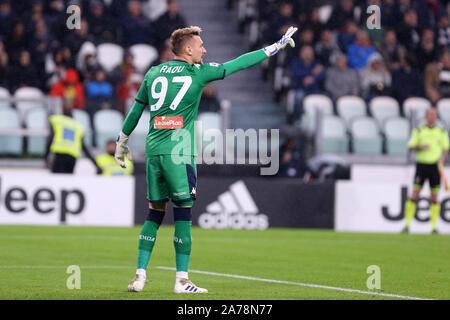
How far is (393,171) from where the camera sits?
20406mm

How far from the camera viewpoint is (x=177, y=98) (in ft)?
27.5

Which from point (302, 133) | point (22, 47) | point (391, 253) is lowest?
point (391, 253)

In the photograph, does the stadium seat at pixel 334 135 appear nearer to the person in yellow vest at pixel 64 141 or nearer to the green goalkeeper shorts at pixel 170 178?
the person in yellow vest at pixel 64 141

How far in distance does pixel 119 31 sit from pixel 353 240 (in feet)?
26.0

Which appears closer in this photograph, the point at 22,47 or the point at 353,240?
the point at 353,240

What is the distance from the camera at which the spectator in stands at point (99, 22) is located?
68.7 feet

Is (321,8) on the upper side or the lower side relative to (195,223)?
upper

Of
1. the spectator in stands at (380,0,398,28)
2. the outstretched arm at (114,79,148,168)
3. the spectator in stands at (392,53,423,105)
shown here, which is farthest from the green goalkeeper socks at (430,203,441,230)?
the outstretched arm at (114,79,148,168)

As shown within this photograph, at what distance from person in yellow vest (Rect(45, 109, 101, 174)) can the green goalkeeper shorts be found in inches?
389

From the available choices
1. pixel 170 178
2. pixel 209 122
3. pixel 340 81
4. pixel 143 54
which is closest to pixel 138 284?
pixel 170 178

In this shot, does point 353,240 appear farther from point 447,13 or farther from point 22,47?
point 447,13
